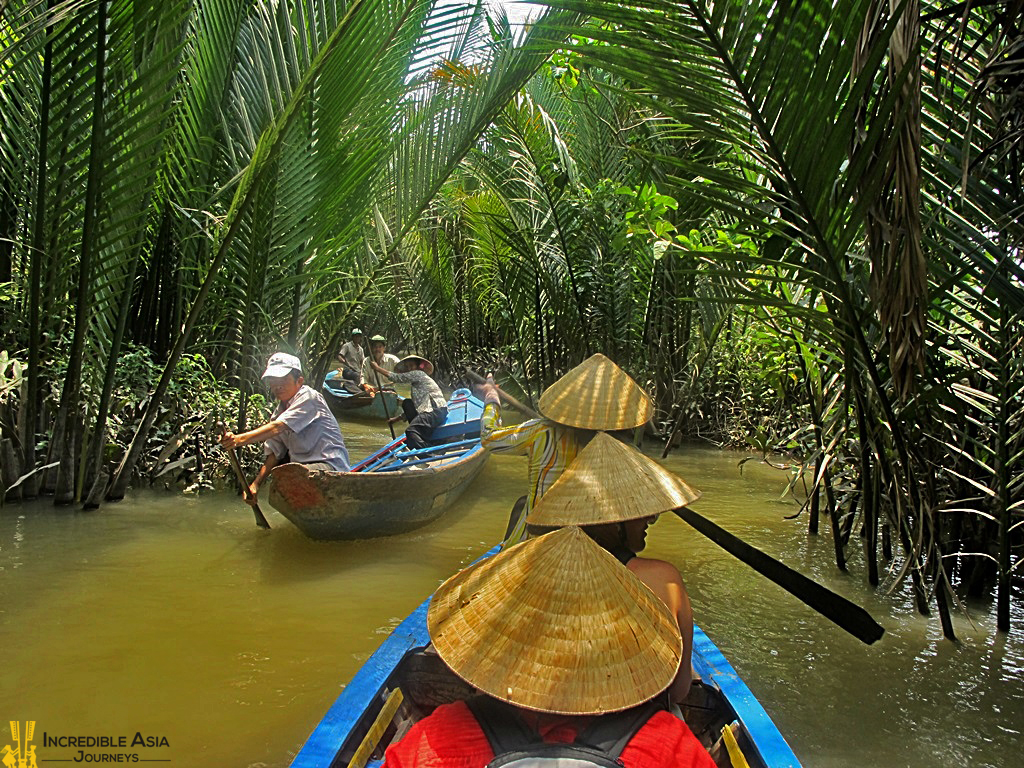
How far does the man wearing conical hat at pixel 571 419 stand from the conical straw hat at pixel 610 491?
777 mm

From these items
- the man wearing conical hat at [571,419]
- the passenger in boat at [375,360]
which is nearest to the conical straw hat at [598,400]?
the man wearing conical hat at [571,419]

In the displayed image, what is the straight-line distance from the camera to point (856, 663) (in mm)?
3826

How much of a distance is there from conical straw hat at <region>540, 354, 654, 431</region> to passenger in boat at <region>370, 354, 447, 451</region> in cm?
486

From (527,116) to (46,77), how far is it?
15.5 ft

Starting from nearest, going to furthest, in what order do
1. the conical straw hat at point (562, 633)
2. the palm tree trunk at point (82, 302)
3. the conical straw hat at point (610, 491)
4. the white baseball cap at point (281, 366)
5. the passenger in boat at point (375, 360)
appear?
the conical straw hat at point (562, 633) < the conical straw hat at point (610, 491) < the palm tree trunk at point (82, 302) < the white baseball cap at point (281, 366) < the passenger in boat at point (375, 360)

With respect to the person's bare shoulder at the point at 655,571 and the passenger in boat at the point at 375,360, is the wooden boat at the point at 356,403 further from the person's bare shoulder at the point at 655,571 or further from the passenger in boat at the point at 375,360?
the person's bare shoulder at the point at 655,571

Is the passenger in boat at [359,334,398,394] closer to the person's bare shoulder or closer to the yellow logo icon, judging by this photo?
the yellow logo icon

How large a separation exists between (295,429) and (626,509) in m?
3.29

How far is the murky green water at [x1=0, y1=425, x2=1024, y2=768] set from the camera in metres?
3.08

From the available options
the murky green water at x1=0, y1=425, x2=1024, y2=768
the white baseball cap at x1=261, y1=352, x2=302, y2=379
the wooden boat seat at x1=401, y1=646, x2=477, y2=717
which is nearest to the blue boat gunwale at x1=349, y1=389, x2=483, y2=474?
the murky green water at x1=0, y1=425, x2=1024, y2=768

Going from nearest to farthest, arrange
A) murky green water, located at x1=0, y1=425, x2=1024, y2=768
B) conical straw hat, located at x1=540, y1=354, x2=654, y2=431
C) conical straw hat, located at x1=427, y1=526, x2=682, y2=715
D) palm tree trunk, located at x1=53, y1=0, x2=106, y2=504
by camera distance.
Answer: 1. conical straw hat, located at x1=427, y1=526, x2=682, y2=715
2. murky green water, located at x1=0, y1=425, x2=1024, y2=768
3. conical straw hat, located at x1=540, y1=354, x2=654, y2=431
4. palm tree trunk, located at x1=53, y1=0, x2=106, y2=504

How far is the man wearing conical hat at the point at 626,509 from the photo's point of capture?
2.06 meters

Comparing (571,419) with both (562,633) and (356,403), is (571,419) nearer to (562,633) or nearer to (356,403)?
A: (562,633)

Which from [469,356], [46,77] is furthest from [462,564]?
[469,356]
